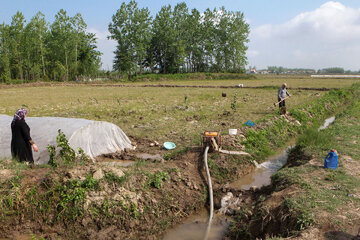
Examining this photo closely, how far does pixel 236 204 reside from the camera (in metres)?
6.17

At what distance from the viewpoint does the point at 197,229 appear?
18.1ft

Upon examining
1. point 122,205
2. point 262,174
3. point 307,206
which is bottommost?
point 262,174

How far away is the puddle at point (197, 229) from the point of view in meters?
5.27

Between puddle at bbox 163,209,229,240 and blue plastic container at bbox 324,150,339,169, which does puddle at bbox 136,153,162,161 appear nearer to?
puddle at bbox 163,209,229,240

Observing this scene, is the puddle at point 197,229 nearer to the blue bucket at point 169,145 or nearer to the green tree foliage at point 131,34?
the blue bucket at point 169,145

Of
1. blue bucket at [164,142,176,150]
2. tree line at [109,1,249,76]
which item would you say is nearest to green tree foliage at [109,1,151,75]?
tree line at [109,1,249,76]

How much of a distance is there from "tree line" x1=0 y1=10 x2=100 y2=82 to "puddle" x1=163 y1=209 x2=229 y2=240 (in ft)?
152

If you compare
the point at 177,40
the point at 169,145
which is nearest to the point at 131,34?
the point at 177,40

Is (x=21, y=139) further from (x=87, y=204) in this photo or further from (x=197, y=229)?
(x=197, y=229)

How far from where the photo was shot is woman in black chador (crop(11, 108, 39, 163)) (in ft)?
22.1

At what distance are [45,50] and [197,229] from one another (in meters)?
51.0

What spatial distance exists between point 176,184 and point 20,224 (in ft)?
9.76

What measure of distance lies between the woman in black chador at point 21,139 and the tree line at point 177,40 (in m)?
50.2

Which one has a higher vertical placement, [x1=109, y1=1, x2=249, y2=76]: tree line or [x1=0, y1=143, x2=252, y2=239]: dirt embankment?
[x1=109, y1=1, x2=249, y2=76]: tree line
